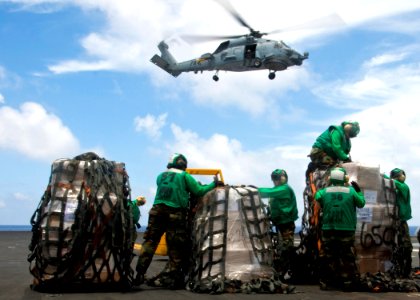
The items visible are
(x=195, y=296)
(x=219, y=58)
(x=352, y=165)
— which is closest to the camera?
(x=195, y=296)

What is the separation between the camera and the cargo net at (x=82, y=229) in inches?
274

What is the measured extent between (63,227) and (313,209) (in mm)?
3843

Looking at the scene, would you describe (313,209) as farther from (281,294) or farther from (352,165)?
(281,294)

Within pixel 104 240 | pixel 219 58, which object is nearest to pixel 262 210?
pixel 104 240

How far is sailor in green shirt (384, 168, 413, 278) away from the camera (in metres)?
8.45

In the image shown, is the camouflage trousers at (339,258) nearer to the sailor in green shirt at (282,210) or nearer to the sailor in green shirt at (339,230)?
the sailor in green shirt at (339,230)

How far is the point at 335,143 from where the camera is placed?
8.67 metres

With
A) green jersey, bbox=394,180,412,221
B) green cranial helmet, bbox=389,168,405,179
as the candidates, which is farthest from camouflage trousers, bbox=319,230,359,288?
green cranial helmet, bbox=389,168,405,179

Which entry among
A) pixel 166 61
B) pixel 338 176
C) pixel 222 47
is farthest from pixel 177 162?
pixel 166 61

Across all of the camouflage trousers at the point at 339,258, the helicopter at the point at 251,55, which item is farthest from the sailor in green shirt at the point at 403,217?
the helicopter at the point at 251,55

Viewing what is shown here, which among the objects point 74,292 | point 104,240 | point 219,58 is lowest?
point 74,292

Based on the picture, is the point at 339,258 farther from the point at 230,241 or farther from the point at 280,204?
the point at 230,241

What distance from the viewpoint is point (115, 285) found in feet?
23.9

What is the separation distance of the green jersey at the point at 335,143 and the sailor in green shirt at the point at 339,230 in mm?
960
